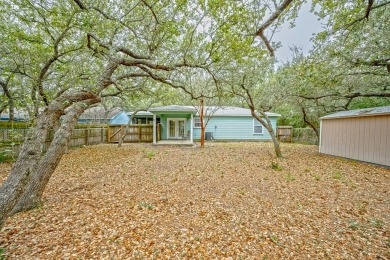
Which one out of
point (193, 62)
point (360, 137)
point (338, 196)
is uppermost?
point (193, 62)

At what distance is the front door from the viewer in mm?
16312

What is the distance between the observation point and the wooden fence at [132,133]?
15484 millimetres

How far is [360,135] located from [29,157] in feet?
37.4

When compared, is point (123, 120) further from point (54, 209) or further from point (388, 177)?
point (388, 177)

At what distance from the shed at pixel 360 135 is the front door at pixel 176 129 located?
10176 mm

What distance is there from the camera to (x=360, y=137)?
8.47 meters

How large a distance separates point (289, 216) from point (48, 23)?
8072mm

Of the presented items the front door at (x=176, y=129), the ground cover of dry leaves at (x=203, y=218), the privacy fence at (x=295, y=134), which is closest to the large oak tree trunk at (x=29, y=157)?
the ground cover of dry leaves at (x=203, y=218)

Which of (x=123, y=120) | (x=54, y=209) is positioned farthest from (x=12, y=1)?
(x=123, y=120)

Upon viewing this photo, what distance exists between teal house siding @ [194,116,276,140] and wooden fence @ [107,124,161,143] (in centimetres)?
421

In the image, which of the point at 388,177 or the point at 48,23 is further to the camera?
the point at 388,177

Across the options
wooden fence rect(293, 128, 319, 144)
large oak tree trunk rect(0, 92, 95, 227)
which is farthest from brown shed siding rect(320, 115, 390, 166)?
large oak tree trunk rect(0, 92, 95, 227)

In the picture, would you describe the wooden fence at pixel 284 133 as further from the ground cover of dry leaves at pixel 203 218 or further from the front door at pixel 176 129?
the ground cover of dry leaves at pixel 203 218

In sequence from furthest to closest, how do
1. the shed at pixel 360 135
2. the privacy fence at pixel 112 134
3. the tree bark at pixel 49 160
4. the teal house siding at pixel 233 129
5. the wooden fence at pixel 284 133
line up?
the wooden fence at pixel 284 133, the teal house siding at pixel 233 129, the privacy fence at pixel 112 134, the shed at pixel 360 135, the tree bark at pixel 49 160
